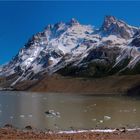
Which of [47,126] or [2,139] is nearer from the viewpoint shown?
[2,139]

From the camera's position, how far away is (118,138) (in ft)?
110

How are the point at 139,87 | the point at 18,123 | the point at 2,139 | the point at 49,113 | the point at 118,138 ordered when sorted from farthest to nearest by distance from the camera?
the point at 139,87 < the point at 49,113 < the point at 18,123 < the point at 118,138 < the point at 2,139

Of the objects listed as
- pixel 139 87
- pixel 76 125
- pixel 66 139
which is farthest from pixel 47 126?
pixel 139 87

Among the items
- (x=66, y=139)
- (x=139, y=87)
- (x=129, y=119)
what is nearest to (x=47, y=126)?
(x=129, y=119)

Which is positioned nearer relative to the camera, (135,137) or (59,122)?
(135,137)

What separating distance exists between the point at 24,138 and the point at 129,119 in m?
30.7


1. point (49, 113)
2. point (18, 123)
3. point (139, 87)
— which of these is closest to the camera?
point (18, 123)

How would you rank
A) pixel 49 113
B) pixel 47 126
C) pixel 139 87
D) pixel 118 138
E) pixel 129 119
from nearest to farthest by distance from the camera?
pixel 118 138, pixel 47 126, pixel 129 119, pixel 49 113, pixel 139 87

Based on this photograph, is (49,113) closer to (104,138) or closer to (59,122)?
(59,122)

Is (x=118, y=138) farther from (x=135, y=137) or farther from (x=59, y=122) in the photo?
(x=59, y=122)

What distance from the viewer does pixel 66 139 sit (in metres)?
32.1

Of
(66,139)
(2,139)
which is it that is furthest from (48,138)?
(2,139)

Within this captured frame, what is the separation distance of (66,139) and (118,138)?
4702 mm

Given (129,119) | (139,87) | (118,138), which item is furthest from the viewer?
(139,87)
